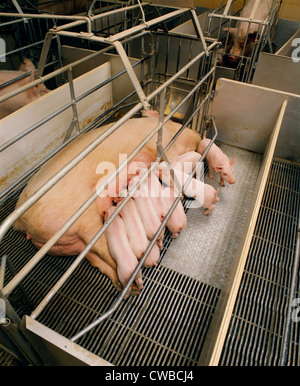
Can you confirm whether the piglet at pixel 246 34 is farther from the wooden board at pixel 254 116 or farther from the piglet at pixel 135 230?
the piglet at pixel 135 230

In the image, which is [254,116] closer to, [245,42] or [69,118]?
[245,42]

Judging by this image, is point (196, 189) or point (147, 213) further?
point (196, 189)

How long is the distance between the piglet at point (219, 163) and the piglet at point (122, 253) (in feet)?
4.00

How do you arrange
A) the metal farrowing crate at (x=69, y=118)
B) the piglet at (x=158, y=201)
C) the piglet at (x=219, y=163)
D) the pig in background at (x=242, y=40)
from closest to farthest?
the metal farrowing crate at (x=69, y=118) < the piglet at (x=158, y=201) < the piglet at (x=219, y=163) < the pig in background at (x=242, y=40)

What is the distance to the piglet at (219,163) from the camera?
265cm

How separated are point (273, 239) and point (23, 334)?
1906 millimetres

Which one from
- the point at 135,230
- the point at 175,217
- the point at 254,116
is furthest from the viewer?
the point at 254,116

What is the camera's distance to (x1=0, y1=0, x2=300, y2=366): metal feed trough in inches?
51.6

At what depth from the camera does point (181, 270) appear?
2.12 metres

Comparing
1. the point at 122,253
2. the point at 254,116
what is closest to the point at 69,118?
the point at 122,253

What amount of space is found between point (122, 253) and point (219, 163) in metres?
1.39

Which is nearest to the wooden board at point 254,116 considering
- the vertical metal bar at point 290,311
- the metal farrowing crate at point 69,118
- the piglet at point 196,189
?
the metal farrowing crate at point 69,118

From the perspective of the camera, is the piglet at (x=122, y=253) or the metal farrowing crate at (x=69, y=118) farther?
the piglet at (x=122, y=253)

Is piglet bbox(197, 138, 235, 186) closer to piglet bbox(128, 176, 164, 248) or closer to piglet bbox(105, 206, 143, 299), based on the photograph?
piglet bbox(128, 176, 164, 248)
